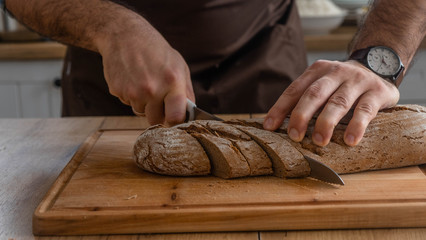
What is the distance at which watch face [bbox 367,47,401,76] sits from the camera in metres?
1.52

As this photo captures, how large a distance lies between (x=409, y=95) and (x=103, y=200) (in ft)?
7.78

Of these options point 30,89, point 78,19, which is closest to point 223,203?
point 78,19

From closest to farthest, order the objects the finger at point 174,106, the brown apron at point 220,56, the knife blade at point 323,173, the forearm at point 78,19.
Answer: the knife blade at point 323,173, the finger at point 174,106, the forearm at point 78,19, the brown apron at point 220,56

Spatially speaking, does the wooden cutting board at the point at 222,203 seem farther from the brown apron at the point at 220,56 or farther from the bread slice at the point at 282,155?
the brown apron at the point at 220,56

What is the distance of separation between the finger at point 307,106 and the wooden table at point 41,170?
298 millimetres

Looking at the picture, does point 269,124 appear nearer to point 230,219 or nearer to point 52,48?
point 230,219

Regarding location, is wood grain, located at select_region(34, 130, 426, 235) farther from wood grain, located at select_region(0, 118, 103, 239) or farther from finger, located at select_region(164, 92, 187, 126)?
finger, located at select_region(164, 92, 187, 126)

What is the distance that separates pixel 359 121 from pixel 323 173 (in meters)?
0.16

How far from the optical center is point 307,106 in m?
1.32

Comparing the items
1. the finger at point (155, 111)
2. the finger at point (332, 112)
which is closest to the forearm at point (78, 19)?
the finger at point (155, 111)

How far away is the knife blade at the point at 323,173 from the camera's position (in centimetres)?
124

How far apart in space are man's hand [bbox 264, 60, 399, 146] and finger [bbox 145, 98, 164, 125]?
0.31m

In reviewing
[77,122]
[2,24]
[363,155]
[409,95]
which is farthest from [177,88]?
[2,24]

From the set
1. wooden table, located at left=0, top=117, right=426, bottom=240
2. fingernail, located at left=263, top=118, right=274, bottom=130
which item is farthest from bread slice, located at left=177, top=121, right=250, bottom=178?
wooden table, located at left=0, top=117, right=426, bottom=240
